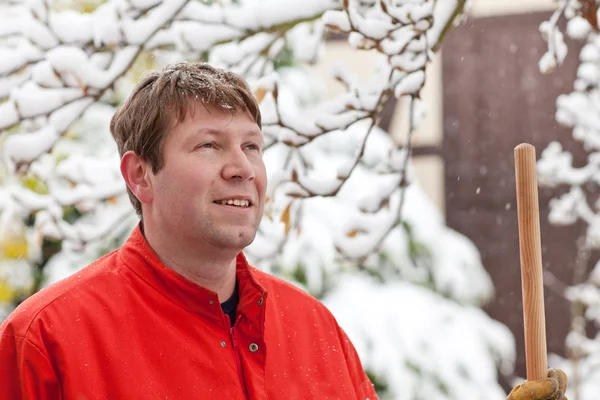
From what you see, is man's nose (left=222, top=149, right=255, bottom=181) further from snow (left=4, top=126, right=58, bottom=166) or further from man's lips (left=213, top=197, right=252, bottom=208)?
snow (left=4, top=126, right=58, bottom=166)

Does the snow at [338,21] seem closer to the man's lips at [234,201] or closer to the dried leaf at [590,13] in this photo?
the dried leaf at [590,13]

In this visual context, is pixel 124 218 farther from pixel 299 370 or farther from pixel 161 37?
pixel 299 370

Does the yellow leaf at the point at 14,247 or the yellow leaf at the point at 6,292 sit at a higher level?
the yellow leaf at the point at 14,247

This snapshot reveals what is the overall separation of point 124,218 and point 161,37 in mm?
627

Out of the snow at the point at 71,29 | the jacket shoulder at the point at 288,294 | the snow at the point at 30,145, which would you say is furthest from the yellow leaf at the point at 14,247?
the jacket shoulder at the point at 288,294

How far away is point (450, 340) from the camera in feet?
16.3

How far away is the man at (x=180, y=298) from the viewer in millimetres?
1499

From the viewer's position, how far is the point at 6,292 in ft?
15.0

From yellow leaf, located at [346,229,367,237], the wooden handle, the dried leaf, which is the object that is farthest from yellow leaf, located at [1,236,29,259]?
the wooden handle

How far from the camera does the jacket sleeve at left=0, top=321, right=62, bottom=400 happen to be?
4.75 feet

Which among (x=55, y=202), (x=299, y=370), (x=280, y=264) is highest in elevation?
(x=299, y=370)

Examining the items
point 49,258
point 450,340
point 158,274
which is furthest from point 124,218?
point 450,340

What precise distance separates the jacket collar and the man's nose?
0.23 meters

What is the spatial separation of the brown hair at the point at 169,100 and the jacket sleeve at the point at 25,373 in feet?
1.45
